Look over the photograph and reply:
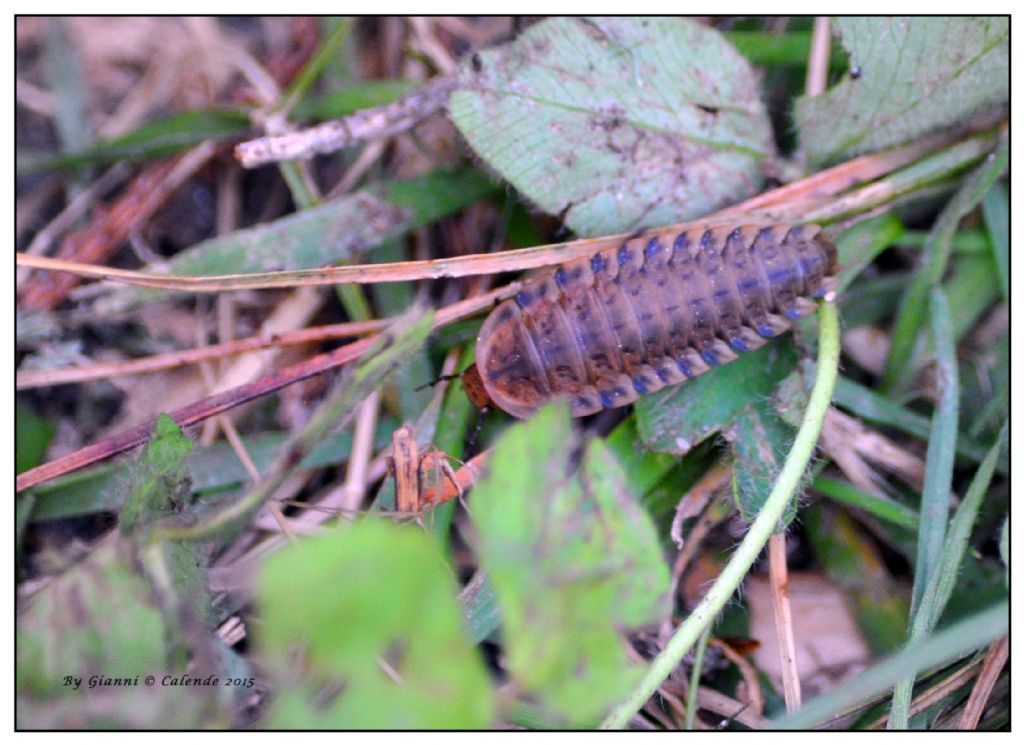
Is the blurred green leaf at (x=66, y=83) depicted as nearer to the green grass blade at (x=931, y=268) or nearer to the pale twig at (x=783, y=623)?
the pale twig at (x=783, y=623)

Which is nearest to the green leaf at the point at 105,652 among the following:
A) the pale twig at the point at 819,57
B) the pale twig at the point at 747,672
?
the pale twig at the point at 747,672

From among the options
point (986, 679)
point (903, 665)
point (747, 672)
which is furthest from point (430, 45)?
point (986, 679)

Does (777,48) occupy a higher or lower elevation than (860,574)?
higher

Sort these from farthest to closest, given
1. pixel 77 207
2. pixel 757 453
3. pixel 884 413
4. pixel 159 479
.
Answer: pixel 77 207 → pixel 884 413 → pixel 757 453 → pixel 159 479

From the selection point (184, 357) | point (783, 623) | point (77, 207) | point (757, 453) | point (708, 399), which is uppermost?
point (77, 207)

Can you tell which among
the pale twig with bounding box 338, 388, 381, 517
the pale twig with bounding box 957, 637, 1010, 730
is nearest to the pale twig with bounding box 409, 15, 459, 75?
the pale twig with bounding box 338, 388, 381, 517

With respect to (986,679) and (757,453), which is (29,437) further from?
(986,679)
